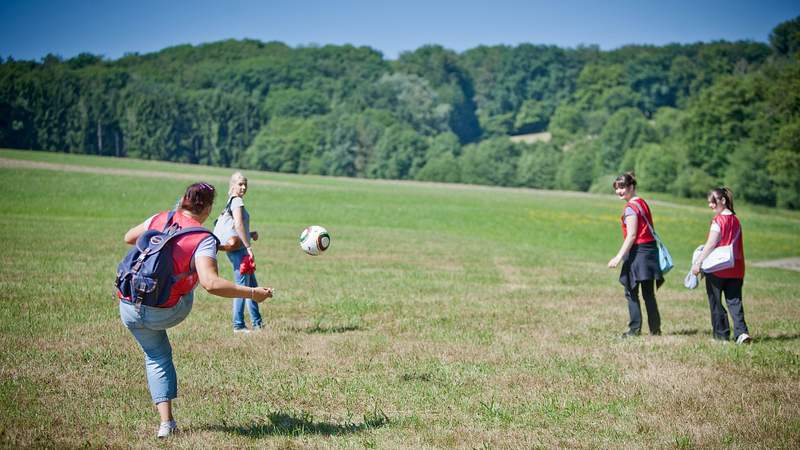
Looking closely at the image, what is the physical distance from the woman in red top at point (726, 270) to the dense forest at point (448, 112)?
2230 inches

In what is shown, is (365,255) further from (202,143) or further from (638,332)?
(202,143)

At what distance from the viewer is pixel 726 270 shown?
10961mm

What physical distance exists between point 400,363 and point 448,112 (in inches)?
5611

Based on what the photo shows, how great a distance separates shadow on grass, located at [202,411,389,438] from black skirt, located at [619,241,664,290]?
5.82 meters

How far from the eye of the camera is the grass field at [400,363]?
6945 mm

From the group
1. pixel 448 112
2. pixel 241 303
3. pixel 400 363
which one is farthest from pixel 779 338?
pixel 448 112

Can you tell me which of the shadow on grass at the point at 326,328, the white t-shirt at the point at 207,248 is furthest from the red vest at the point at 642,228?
the white t-shirt at the point at 207,248

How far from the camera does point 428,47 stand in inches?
7667

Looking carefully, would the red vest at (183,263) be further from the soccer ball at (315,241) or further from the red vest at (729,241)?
the red vest at (729,241)

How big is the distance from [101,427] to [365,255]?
55.8 ft

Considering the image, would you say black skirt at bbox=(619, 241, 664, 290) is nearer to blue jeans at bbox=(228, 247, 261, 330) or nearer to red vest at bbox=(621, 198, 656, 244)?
red vest at bbox=(621, 198, 656, 244)

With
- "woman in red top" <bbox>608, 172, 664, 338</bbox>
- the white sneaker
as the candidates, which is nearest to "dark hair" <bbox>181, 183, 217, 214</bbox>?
the white sneaker

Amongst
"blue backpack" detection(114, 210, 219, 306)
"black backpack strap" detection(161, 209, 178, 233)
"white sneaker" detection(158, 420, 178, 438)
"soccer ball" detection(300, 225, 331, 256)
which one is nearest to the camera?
"blue backpack" detection(114, 210, 219, 306)

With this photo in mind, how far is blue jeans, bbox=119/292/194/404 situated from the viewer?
20.2 feet
